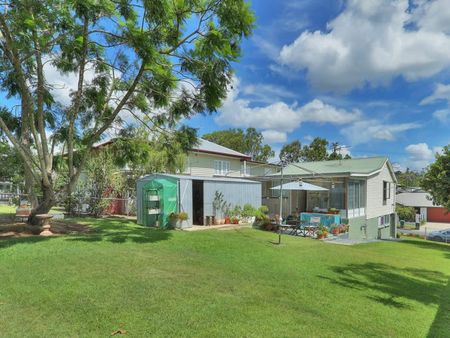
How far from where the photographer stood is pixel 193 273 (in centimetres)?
726

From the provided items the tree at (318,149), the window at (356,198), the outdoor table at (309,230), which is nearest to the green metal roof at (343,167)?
the window at (356,198)

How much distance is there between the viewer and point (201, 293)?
19.4 feet

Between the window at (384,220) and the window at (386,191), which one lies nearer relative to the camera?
the window at (384,220)

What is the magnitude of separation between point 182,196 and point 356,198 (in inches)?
454

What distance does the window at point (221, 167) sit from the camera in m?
28.5

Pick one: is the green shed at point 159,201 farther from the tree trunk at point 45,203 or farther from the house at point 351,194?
the house at point 351,194

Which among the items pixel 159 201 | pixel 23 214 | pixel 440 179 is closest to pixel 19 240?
pixel 23 214

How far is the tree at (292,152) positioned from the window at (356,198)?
3335cm

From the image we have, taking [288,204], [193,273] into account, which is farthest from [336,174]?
[193,273]

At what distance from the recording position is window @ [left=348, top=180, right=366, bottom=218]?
66.2 feet

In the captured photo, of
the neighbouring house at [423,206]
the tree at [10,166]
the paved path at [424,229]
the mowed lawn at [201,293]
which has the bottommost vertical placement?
the paved path at [424,229]

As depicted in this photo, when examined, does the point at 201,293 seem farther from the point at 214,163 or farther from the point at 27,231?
the point at 214,163

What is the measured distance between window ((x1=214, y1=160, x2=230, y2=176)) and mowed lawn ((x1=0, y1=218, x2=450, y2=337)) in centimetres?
1814

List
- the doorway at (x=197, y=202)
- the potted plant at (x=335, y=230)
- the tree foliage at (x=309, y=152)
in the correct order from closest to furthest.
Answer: the doorway at (x=197, y=202) → the potted plant at (x=335, y=230) → the tree foliage at (x=309, y=152)
